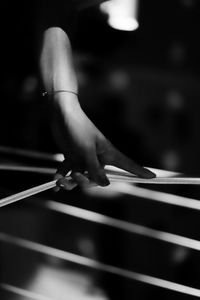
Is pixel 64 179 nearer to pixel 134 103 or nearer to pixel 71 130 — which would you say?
pixel 71 130

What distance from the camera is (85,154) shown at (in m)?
1.07

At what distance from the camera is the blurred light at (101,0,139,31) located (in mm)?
1252

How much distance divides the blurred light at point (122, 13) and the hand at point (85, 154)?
0.96ft

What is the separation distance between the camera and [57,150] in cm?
131

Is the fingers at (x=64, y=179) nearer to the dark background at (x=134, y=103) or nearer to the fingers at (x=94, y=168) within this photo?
the fingers at (x=94, y=168)

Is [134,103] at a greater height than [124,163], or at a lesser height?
greater

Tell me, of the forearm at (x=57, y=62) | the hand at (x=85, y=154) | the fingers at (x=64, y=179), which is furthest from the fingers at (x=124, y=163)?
the forearm at (x=57, y=62)

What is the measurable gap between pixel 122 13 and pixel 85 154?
1.48 ft

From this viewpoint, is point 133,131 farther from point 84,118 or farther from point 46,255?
point 46,255

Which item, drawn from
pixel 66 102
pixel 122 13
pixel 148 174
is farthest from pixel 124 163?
pixel 122 13

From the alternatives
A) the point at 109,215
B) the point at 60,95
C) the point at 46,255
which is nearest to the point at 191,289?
Answer: the point at 109,215

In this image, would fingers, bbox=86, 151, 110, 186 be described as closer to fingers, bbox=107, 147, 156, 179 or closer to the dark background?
fingers, bbox=107, 147, 156, 179

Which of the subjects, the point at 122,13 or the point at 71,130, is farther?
the point at 122,13

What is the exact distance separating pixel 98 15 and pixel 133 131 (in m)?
0.34
